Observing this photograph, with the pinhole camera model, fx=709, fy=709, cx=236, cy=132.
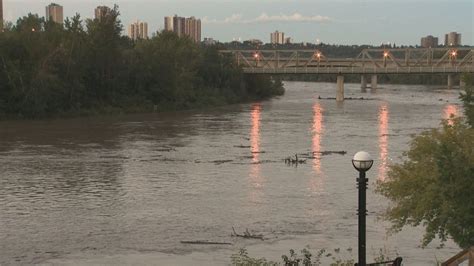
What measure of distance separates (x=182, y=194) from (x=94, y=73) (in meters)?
46.9

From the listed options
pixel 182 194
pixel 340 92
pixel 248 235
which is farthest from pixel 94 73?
pixel 248 235

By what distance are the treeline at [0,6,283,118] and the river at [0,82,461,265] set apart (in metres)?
11.1

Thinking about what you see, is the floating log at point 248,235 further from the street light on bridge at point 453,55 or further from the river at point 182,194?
the street light on bridge at point 453,55

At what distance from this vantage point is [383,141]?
43.8 m

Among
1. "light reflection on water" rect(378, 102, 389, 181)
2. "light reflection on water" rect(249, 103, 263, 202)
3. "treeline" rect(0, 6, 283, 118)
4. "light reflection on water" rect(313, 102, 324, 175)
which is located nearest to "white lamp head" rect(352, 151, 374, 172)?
"light reflection on water" rect(378, 102, 389, 181)

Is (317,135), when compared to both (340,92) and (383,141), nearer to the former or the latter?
(383,141)

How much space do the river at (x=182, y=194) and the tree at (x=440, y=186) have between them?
3623 mm

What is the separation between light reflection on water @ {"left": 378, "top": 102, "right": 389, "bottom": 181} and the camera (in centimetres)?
3101

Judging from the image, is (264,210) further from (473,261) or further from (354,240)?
(473,261)

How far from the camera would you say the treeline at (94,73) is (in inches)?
2440

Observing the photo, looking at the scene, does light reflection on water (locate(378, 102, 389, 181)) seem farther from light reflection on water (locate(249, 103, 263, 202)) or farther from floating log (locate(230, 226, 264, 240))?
light reflection on water (locate(249, 103, 263, 202))

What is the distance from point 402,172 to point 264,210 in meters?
9.16

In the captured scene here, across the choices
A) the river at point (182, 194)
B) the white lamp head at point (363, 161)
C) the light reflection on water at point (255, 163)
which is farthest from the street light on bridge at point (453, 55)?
the white lamp head at point (363, 161)

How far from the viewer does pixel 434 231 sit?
13.3 m
